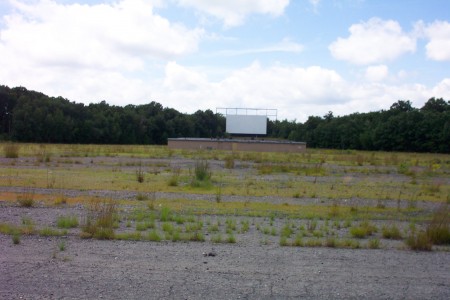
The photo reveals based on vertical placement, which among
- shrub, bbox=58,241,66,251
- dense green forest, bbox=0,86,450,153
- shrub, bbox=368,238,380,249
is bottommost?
shrub, bbox=58,241,66,251

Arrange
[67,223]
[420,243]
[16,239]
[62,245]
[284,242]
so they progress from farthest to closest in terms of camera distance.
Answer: [67,223] → [284,242] → [420,243] → [16,239] → [62,245]

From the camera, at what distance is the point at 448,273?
325 inches

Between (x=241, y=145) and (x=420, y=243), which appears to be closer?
(x=420, y=243)

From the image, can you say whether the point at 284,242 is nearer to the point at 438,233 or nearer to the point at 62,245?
the point at 438,233

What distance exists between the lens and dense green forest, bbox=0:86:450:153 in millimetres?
93250

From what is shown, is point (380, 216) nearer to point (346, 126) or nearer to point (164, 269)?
point (164, 269)

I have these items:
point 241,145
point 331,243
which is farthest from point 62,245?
point 241,145

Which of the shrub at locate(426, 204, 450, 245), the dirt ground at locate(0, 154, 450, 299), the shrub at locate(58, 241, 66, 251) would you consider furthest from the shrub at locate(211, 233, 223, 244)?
the shrub at locate(426, 204, 450, 245)

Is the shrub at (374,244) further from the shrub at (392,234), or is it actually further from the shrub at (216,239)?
the shrub at (216,239)

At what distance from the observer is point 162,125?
408ft

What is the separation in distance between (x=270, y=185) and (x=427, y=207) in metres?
8.50

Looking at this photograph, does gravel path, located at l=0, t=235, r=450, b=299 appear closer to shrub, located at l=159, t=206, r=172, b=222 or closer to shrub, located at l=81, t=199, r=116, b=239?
shrub, located at l=81, t=199, r=116, b=239

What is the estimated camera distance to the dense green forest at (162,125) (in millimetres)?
93250

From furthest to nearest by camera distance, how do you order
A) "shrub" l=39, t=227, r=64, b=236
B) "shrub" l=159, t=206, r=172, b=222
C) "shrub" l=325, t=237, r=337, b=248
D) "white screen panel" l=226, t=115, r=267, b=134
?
"white screen panel" l=226, t=115, r=267, b=134, "shrub" l=159, t=206, r=172, b=222, "shrub" l=39, t=227, r=64, b=236, "shrub" l=325, t=237, r=337, b=248
